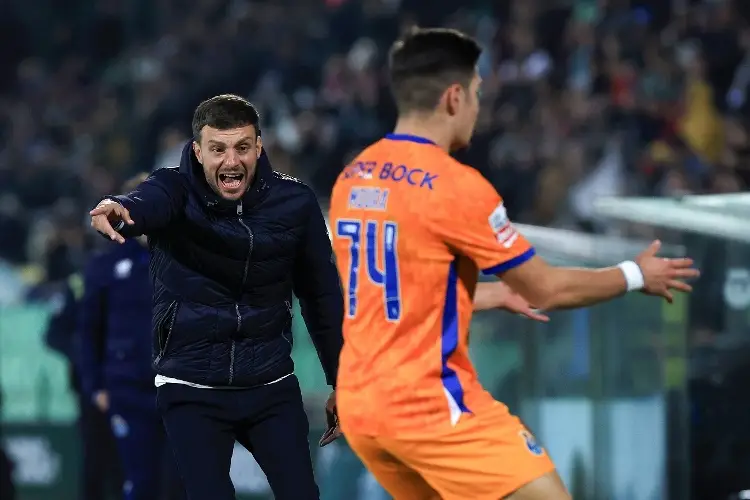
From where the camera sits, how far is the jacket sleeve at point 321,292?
5180 millimetres

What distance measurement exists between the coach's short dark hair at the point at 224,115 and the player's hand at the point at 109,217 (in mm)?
537

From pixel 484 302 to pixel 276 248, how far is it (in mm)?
821

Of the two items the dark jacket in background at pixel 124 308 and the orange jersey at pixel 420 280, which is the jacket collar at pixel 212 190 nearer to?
the orange jersey at pixel 420 280

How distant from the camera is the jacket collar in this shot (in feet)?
16.4

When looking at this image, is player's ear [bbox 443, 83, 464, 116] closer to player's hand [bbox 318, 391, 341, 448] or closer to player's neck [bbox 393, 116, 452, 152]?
player's neck [bbox 393, 116, 452, 152]

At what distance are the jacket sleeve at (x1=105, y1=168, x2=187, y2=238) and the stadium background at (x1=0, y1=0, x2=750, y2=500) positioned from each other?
315 centimetres

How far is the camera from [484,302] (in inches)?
183

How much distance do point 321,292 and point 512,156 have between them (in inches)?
259

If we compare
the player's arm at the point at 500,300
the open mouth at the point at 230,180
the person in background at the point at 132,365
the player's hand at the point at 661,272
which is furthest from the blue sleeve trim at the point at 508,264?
Answer: the person in background at the point at 132,365

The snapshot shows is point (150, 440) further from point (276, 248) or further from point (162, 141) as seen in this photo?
point (162, 141)

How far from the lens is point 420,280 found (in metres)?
4.00

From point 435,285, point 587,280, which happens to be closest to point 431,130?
point 435,285

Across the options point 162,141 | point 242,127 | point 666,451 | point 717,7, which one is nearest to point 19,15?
point 162,141

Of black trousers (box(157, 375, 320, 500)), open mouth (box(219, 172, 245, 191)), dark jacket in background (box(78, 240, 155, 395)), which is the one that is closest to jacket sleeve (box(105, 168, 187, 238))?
open mouth (box(219, 172, 245, 191))
